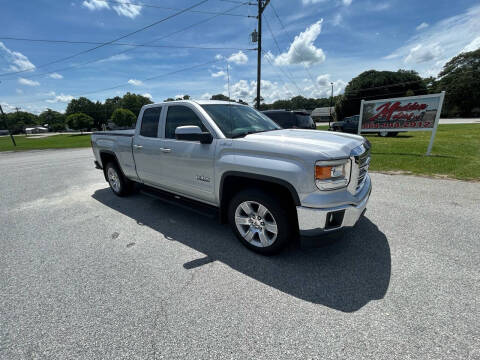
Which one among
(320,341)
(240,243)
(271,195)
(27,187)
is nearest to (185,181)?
(240,243)

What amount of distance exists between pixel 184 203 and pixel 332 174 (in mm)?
2220

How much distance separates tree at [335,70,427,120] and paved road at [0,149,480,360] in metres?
55.0

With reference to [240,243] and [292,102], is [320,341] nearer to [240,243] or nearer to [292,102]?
[240,243]

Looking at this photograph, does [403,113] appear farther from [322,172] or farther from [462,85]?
[462,85]

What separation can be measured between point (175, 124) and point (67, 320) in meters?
2.65

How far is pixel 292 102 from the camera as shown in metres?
103

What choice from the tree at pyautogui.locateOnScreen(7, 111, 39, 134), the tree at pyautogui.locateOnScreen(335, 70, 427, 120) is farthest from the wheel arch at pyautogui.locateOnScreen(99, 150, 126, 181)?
the tree at pyautogui.locateOnScreen(7, 111, 39, 134)

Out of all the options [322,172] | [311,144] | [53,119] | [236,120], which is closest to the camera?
[322,172]

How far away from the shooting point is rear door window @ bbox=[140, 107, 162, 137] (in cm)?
382

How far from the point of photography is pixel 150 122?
13.0 ft

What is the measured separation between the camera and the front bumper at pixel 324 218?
87.6 inches

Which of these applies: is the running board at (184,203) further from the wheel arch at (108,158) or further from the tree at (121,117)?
the tree at (121,117)

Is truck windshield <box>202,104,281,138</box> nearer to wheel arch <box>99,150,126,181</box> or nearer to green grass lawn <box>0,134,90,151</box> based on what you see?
wheel arch <box>99,150,126,181</box>

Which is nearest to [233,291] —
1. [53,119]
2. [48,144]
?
[48,144]
